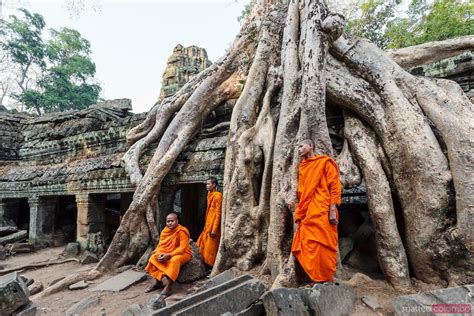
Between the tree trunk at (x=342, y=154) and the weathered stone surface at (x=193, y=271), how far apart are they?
377mm

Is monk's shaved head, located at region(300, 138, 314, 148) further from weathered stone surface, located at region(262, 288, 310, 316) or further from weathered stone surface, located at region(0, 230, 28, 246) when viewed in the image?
weathered stone surface, located at region(0, 230, 28, 246)

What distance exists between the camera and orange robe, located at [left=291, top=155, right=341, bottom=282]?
2.15 m

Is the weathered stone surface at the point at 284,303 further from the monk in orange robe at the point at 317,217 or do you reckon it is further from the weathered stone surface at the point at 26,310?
the weathered stone surface at the point at 26,310

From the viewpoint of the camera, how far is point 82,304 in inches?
108

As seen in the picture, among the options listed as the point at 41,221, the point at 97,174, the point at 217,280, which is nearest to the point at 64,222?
the point at 41,221

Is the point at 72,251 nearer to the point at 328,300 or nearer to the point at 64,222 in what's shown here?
the point at 64,222

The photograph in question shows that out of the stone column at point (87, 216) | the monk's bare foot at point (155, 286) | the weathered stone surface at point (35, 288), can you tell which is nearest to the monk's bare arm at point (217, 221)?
the monk's bare foot at point (155, 286)

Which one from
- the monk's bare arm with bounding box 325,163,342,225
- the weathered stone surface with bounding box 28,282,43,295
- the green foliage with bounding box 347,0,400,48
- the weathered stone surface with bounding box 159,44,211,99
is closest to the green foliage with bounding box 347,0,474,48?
the green foliage with bounding box 347,0,400,48

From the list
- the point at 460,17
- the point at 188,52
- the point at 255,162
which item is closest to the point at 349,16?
the point at 460,17

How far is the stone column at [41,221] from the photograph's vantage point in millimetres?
5578

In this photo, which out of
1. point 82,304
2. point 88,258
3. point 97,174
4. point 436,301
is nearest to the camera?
point 436,301

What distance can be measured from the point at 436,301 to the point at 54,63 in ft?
72.8

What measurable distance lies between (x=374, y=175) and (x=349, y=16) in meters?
12.8

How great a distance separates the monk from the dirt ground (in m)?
0.14
